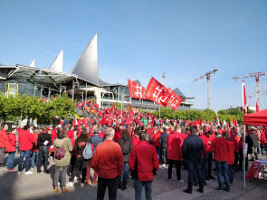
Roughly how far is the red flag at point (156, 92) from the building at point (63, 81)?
9.13 metres

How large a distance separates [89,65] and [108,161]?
141 feet

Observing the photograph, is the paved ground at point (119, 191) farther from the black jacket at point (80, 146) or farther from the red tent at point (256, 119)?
the red tent at point (256, 119)

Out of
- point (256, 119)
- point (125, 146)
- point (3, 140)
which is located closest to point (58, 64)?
point (3, 140)

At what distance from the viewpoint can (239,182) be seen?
20.0 feet

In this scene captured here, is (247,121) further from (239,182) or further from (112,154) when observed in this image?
(112,154)

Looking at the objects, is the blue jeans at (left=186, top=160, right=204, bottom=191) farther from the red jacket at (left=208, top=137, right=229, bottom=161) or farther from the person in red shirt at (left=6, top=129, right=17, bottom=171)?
the person in red shirt at (left=6, top=129, right=17, bottom=171)

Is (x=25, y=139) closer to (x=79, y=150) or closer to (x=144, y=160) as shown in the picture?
(x=79, y=150)

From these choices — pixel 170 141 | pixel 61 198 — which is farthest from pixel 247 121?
pixel 61 198

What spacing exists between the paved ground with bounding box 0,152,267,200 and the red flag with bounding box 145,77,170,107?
294 inches

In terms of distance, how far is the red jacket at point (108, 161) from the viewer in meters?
3.25

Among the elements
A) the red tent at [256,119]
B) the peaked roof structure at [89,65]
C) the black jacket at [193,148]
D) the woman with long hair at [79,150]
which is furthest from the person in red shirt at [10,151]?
the peaked roof structure at [89,65]

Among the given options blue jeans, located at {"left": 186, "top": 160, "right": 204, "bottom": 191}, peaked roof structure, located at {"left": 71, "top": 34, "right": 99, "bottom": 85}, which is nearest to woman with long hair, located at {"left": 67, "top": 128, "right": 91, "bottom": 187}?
blue jeans, located at {"left": 186, "top": 160, "right": 204, "bottom": 191}

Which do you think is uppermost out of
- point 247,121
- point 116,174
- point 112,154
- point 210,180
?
point 247,121

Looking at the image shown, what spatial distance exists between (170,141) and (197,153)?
1.16 metres
